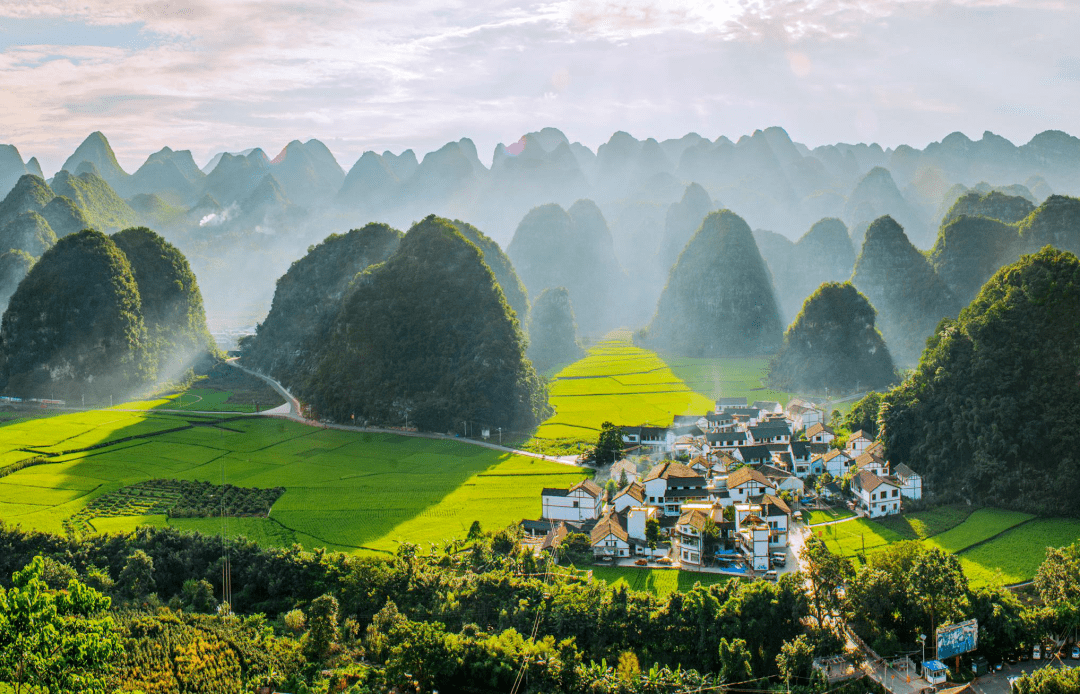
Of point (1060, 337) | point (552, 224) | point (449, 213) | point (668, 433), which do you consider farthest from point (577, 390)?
point (449, 213)

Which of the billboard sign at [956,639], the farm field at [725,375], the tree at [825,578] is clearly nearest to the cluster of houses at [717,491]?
the tree at [825,578]

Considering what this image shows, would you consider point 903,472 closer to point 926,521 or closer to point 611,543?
point 926,521

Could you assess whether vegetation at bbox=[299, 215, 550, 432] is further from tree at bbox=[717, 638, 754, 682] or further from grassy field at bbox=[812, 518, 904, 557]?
tree at bbox=[717, 638, 754, 682]

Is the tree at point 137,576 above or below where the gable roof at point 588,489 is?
below

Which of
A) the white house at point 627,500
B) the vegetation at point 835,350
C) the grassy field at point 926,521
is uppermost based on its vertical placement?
the vegetation at point 835,350

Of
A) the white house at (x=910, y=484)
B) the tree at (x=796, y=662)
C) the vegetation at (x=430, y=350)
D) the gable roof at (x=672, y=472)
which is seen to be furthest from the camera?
the vegetation at (x=430, y=350)

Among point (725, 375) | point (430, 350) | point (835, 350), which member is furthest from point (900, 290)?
point (430, 350)

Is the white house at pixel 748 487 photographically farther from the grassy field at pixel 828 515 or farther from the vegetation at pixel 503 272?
the vegetation at pixel 503 272

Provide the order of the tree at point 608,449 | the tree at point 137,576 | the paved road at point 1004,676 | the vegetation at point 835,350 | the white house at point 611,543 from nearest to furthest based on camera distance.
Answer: the paved road at point 1004,676 → the tree at point 137,576 → the white house at point 611,543 → the tree at point 608,449 → the vegetation at point 835,350
